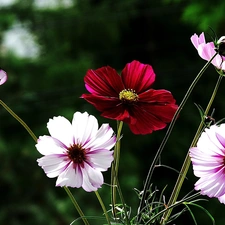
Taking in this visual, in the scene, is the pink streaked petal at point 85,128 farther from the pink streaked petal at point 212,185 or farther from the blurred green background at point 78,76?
the blurred green background at point 78,76

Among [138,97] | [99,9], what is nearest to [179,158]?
[99,9]

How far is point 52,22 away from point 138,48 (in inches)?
26.6

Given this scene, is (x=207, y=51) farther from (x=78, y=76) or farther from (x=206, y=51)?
(x=78, y=76)

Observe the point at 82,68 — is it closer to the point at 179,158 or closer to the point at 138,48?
the point at 138,48

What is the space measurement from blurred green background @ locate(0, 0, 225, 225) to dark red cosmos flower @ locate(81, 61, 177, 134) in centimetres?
209

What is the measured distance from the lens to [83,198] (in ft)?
8.96

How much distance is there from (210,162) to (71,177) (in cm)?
8

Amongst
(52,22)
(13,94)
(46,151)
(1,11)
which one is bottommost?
(46,151)

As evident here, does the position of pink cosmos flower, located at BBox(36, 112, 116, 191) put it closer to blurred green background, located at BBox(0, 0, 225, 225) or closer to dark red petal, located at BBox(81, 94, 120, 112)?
dark red petal, located at BBox(81, 94, 120, 112)

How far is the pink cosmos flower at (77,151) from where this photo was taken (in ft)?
1.18

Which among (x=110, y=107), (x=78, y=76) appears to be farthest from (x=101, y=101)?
(x=78, y=76)

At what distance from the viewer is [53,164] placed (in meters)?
0.37

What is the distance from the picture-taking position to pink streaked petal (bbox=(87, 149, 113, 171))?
0.36 m

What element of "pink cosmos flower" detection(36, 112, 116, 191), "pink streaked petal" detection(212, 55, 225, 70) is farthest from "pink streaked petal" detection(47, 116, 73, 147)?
"pink streaked petal" detection(212, 55, 225, 70)
